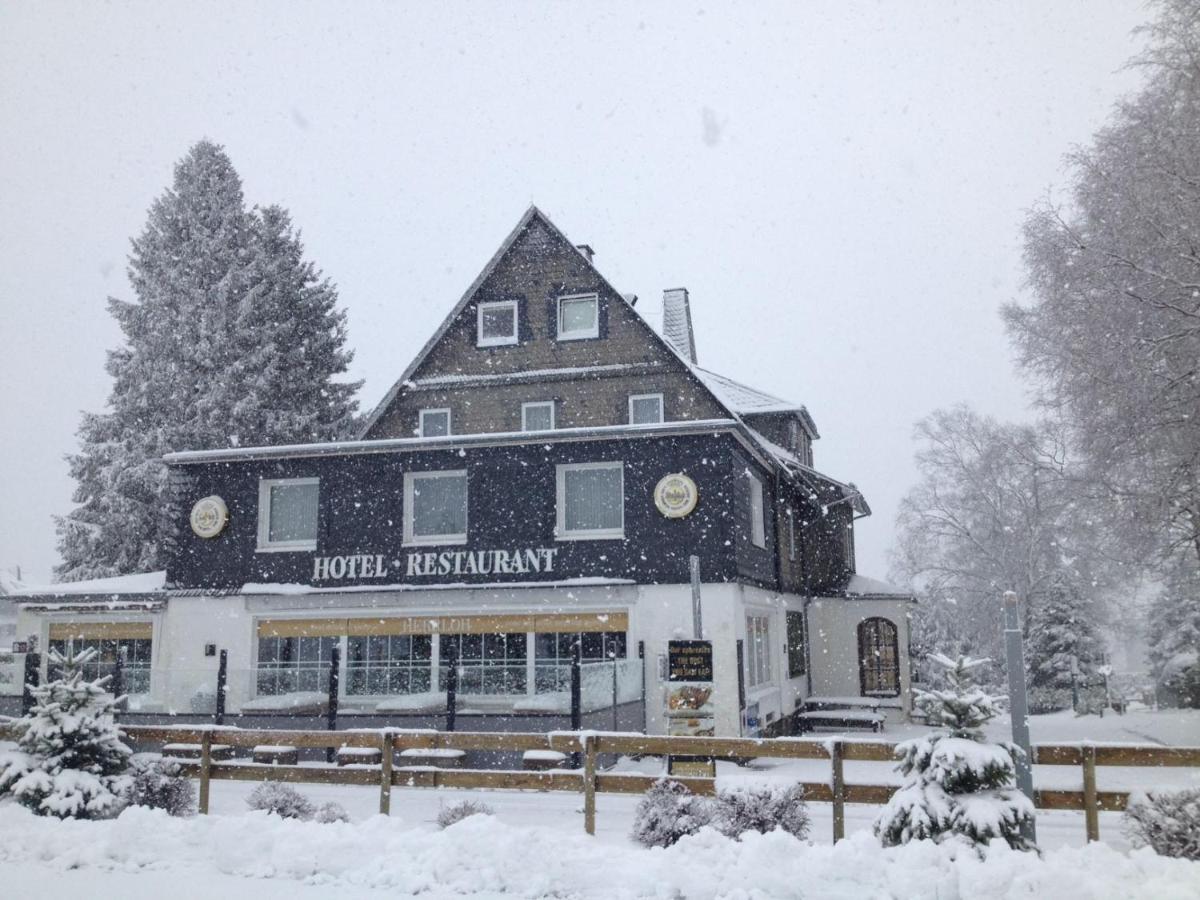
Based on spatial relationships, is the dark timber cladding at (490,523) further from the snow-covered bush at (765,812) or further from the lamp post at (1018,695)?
the lamp post at (1018,695)

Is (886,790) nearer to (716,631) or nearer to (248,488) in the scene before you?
(716,631)

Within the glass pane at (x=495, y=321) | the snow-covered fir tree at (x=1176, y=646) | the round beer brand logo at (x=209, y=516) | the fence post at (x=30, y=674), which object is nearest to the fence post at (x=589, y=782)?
the fence post at (x=30, y=674)

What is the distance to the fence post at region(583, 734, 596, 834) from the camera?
10.3 meters

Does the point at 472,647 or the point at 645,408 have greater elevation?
the point at 645,408

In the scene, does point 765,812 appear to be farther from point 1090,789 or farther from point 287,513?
point 287,513

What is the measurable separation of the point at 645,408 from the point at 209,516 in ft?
34.8

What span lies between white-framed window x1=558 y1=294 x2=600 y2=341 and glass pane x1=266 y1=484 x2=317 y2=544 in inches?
295

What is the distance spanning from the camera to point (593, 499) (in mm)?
21094

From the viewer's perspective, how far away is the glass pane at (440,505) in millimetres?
21922

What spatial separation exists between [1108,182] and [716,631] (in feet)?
36.1

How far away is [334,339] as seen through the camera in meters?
42.8

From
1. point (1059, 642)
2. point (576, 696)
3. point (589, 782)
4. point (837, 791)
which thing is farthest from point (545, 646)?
point (1059, 642)

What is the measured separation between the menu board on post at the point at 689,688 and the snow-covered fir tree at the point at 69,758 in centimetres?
744

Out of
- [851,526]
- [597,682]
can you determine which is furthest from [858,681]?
[597,682]
